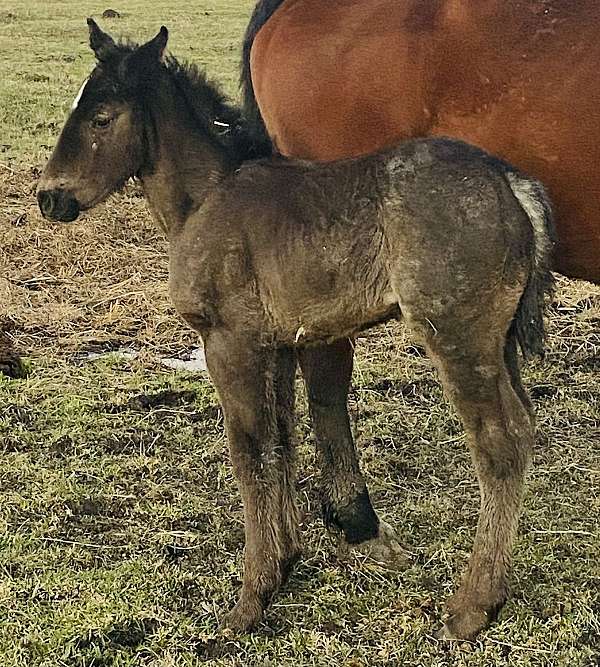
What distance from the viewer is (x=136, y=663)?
9.52 ft

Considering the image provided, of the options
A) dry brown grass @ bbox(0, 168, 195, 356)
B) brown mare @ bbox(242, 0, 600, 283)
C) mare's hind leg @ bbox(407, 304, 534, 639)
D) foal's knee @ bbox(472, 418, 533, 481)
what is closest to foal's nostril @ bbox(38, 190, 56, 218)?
brown mare @ bbox(242, 0, 600, 283)

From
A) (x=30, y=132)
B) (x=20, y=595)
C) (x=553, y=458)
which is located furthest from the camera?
(x=30, y=132)

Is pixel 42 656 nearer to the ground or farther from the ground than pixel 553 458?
farther from the ground

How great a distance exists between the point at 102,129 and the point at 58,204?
0.91 ft

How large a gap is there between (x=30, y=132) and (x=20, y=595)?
7.86 meters

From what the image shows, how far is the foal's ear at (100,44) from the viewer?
2916 mm

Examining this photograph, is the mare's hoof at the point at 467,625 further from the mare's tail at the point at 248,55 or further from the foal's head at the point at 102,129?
the mare's tail at the point at 248,55

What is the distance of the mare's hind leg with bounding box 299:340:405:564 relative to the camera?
3.48m

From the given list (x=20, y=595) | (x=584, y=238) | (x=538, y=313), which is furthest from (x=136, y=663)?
(x=584, y=238)

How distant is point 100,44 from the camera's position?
2.94 m

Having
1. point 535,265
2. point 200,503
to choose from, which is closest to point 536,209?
point 535,265

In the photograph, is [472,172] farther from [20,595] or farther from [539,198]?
[20,595]

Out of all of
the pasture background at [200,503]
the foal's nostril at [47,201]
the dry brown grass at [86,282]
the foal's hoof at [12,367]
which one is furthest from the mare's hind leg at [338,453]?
the foal's hoof at [12,367]

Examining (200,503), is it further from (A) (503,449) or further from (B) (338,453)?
(A) (503,449)
